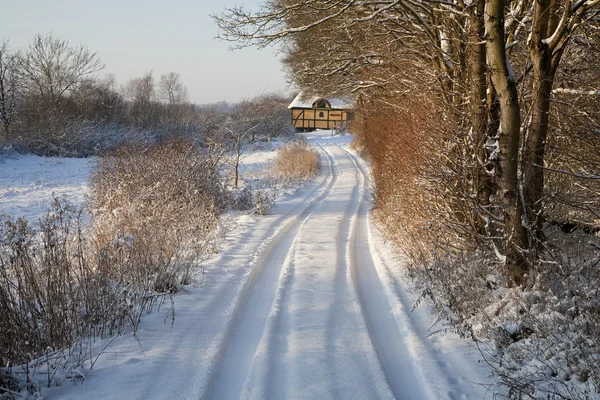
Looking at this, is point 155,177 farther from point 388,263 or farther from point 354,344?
point 354,344

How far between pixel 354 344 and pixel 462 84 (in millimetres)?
4389

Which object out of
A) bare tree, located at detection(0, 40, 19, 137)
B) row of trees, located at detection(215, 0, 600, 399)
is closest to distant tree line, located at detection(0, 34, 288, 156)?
bare tree, located at detection(0, 40, 19, 137)

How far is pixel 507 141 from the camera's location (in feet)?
16.4

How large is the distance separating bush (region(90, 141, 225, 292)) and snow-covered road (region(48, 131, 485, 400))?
545 millimetres

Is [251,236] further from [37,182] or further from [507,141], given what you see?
[37,182]

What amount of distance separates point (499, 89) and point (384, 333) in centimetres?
288

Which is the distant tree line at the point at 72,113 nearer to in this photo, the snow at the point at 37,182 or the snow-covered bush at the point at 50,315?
the snow at the point at 37,182

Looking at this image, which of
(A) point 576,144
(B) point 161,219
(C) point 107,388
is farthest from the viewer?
(B) point 161,219

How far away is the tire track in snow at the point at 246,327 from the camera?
152 inches

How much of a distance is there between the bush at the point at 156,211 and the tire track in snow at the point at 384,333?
2456 mm

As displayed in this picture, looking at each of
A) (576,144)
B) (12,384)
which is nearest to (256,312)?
(12,384)

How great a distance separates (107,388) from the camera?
11.9 feet

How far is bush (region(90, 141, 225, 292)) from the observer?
5969 mm

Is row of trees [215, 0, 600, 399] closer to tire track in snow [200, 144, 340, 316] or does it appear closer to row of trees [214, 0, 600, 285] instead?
row of trees [214, 0, 600, 285]
